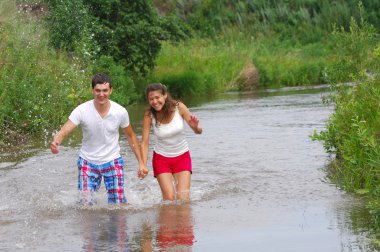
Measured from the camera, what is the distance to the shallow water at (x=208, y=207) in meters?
9.41

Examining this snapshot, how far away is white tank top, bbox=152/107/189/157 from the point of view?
1154cm

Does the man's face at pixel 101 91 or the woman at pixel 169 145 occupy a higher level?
the man's face at pixel 101 91

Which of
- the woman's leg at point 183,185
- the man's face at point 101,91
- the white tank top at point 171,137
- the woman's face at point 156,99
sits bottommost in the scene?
the woman's leg at point 183,185

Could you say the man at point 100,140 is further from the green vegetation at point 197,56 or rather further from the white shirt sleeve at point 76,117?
the green vegetation at point 197,56

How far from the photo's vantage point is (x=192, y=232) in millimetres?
9852

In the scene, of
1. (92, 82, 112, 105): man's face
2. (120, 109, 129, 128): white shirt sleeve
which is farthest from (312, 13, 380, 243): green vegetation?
(92, 82, 112, 105): man's face

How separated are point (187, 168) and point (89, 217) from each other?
1.39 metres

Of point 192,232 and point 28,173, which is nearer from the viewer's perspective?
point 192,232

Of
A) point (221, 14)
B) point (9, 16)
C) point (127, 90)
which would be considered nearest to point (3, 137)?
point (9, 16)

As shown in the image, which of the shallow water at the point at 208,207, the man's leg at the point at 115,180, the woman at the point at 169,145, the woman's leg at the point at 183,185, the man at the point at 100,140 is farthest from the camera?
the woman's leg at the point at 183,185

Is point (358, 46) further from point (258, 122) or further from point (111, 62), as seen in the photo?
point (111, 62)

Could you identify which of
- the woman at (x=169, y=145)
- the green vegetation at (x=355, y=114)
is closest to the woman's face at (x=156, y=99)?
the woman at (x=169, y=145)

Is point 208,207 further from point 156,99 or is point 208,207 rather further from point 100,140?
point 100,140

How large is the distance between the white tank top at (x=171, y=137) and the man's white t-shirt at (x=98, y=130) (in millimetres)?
535
